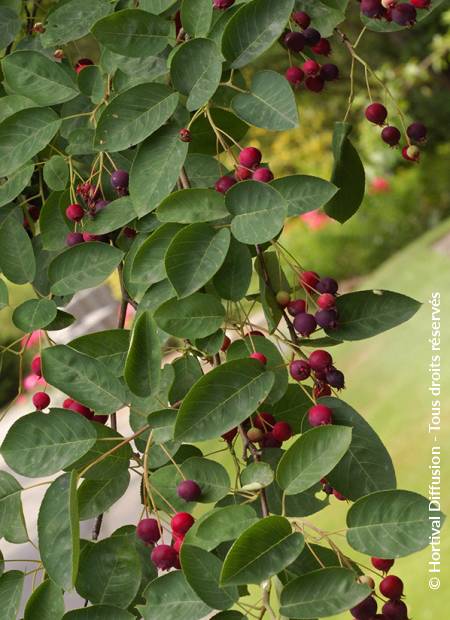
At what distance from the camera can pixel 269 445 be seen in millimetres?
799

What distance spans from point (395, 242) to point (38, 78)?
274 inches

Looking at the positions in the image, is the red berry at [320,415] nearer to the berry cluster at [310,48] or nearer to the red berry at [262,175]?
the red berry at [262,175]

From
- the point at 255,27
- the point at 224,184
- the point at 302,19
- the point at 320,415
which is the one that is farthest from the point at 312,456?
the point at 302,19

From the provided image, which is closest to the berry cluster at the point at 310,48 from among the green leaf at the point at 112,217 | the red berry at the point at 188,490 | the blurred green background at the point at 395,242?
the green leaf at the point at 112,217

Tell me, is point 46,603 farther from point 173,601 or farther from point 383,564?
point 383,564

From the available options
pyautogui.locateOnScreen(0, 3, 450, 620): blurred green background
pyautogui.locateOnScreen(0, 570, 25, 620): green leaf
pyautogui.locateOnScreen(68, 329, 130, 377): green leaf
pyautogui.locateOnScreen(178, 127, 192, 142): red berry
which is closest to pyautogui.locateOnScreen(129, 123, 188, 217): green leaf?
pyautogui.locateOnScreen(178, 127, 192, 142): red berry

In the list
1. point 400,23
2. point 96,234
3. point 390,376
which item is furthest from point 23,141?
point 390,376

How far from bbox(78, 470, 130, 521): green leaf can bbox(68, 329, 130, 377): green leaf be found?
101 millimetres

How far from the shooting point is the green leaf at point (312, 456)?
68 cm

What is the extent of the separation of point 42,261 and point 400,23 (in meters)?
0.44

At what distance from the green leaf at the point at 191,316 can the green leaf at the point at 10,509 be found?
0.18 m

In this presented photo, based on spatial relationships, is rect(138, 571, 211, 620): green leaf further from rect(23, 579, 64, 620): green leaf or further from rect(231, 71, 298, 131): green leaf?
rect(231, 71, 298, 131): green leaf

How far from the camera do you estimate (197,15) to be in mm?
827

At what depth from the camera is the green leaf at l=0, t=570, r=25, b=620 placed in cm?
75
